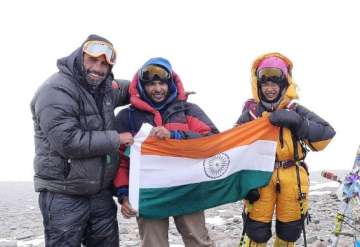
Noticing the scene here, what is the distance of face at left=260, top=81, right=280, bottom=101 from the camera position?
625 cm

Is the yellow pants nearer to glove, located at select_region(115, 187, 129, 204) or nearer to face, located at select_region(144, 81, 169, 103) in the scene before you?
glove, located at select_region(115, 187, 129, 204)

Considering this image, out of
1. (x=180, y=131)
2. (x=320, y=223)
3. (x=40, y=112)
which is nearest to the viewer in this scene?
(x=40, y=112)

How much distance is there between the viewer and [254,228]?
20.3 feet

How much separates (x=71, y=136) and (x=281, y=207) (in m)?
3.12

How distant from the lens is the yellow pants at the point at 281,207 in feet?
19.8

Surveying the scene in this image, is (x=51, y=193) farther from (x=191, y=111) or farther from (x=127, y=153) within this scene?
(x=191, y=111)

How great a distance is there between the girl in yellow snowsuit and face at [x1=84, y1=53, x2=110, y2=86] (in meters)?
2.35

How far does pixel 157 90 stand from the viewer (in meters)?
5.90

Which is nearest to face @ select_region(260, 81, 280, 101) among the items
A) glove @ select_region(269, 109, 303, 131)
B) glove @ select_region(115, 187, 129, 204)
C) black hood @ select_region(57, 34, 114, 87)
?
glove @ select_region(269, 109, 303, 131)

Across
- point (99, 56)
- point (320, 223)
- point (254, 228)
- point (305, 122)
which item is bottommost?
point (320, 223)

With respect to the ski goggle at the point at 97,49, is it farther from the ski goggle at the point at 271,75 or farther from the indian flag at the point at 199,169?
the ski goggle at the point at 271,75

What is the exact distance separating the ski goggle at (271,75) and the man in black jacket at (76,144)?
220 cm

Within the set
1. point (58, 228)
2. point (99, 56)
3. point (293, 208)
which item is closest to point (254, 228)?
point (293, 208)

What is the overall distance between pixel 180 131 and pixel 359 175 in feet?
8.42
